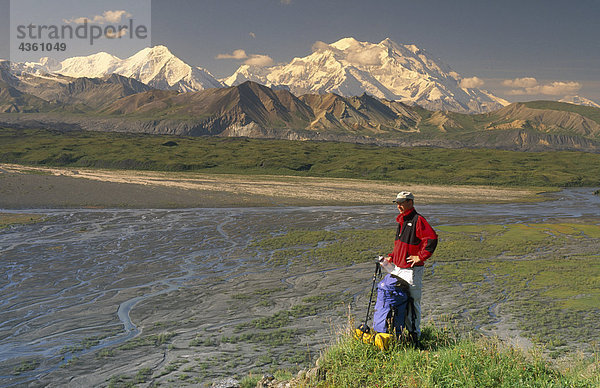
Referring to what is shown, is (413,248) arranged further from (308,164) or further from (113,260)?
(308,164)

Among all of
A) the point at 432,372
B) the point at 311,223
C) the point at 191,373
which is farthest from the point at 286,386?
the point at 311,223

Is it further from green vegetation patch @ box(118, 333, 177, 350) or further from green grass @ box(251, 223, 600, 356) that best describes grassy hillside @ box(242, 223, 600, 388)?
green vegetation patch @ box(118, 333, 177, 350)

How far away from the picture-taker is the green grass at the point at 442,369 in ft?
27.3

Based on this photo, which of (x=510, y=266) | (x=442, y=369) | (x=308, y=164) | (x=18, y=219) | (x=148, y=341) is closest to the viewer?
(x=442, y=369)

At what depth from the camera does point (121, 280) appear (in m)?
23.6

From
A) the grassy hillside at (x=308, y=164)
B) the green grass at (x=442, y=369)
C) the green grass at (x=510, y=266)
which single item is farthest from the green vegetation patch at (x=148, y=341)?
the grassy hillside at (x=308, y=164)

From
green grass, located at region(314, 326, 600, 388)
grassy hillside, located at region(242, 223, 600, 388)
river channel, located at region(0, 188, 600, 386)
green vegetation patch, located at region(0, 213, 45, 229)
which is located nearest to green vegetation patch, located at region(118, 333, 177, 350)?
river channel, located at region(0, 188, 600, 386)

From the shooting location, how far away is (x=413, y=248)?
10.4 metres

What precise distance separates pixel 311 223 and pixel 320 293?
23.9 m

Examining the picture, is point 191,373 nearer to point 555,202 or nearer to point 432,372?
point 432,372

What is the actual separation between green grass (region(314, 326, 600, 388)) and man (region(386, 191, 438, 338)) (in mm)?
1252

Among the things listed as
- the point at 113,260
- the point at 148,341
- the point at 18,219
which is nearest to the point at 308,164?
the point at 18,219

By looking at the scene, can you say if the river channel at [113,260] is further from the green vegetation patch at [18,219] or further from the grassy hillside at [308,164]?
the grassy hillside at [308,164]

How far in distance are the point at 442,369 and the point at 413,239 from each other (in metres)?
2.83
